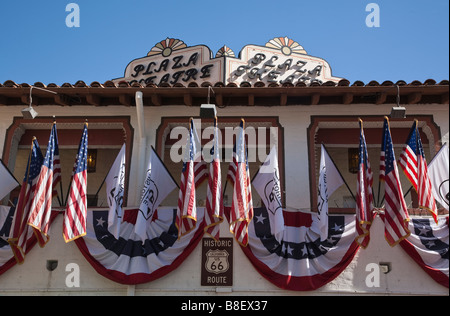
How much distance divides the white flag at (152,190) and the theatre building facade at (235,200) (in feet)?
0.09

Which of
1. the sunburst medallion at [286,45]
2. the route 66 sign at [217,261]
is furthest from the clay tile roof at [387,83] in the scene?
the route 66 sign at [217,261]

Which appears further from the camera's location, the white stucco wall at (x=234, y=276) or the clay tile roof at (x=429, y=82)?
the clay tile roof at (x=429, y=82)

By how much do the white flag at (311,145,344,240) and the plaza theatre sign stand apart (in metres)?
4.39

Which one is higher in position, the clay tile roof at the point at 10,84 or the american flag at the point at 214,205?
the clay tile roof at the point at 10,84

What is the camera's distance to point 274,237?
1013 centimetres

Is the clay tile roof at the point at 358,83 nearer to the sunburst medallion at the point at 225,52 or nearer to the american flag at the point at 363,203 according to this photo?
the american flag at the point at 363,203

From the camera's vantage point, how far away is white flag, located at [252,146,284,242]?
389 inches

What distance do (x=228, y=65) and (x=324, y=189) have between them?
550 centimetres

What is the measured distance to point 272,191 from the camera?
33.2ft

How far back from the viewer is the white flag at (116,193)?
9852 millimetres

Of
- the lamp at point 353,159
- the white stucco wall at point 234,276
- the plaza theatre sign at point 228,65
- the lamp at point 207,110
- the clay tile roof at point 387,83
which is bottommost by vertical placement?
the white stucco wall at point 234,276

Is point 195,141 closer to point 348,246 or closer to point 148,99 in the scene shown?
point 148,99

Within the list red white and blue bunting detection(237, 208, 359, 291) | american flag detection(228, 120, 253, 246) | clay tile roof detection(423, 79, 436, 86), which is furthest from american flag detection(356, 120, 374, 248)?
clay tile roof detection(423, 79, 436, 86)

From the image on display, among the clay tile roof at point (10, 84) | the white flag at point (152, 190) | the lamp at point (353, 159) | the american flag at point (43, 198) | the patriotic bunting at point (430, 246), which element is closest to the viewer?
the american flag at point (43, 198)
